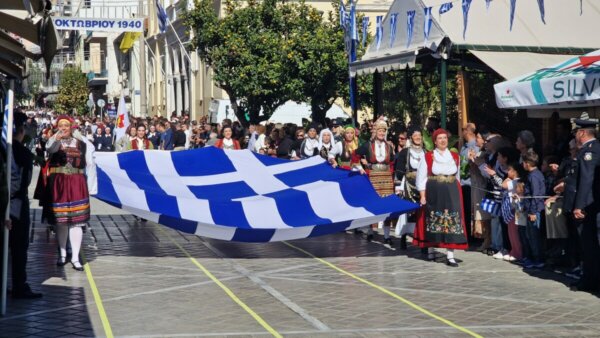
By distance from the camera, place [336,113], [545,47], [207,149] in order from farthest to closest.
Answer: [336,113], [545,47], [207,149]

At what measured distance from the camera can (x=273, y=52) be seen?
34.0 m

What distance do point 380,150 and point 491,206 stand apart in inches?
86.8

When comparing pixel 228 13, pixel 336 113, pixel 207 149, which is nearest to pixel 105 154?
pixel 207 149

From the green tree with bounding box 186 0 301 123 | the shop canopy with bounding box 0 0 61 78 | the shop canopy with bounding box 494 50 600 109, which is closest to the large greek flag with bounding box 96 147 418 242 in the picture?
the shop canopy with bounding box 494 50 600 109

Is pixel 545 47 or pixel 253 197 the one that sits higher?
pixel 545 47

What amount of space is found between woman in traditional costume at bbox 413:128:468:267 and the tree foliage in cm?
1991

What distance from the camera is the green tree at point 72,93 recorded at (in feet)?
271

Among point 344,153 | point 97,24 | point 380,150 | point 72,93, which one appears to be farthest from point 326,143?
point 72,93

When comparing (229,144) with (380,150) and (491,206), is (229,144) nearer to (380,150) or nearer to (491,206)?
(380,150)

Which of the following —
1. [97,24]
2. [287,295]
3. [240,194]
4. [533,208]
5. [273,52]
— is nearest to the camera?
[287,295]

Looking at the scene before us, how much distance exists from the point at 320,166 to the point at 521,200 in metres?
3.54

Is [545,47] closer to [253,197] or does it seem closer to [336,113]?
[253,197]

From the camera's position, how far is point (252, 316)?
9609mm

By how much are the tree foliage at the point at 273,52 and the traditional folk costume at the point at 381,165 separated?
1765 centimetres
